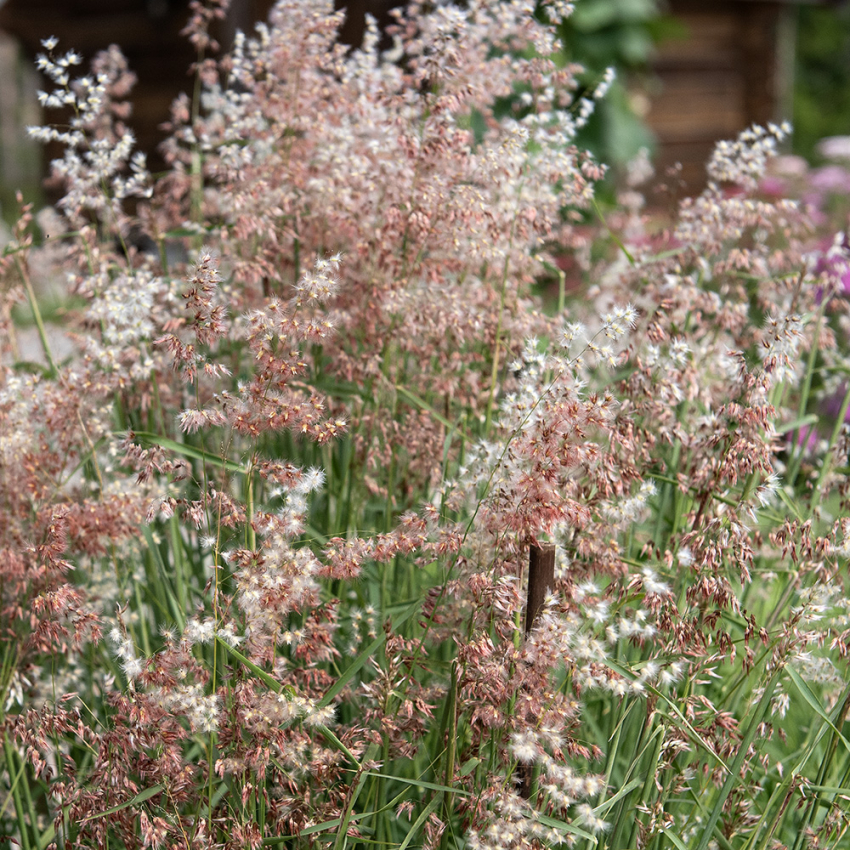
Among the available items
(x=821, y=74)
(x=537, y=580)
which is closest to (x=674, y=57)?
(x=537, y=580)

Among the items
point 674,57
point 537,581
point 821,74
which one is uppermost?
point 674,57

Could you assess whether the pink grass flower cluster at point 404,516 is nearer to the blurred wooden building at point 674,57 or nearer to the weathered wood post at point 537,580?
the weathered wood post at point 537,580

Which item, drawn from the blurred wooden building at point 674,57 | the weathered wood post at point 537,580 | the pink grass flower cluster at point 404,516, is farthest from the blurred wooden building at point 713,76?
the weathered wood post at point 537,580

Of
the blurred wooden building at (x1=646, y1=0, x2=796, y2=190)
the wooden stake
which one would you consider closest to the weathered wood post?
the wooden stake

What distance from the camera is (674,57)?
12.1 metres

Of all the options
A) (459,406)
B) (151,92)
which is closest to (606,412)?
(459,406)

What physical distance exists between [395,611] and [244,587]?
22.8 inches

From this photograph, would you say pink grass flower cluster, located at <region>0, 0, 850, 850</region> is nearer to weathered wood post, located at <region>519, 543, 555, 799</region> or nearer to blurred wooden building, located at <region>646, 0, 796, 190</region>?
weathered wood post, located at <region>519, 543, 555, 799</region>

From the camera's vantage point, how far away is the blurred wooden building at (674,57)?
1168 cm

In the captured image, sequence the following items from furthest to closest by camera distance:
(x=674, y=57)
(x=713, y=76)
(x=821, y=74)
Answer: (x=821, y=74)
(x=713, y=76)
(x=674, y=57)

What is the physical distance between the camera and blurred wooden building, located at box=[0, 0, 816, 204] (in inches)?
460

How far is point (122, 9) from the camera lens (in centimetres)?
1187

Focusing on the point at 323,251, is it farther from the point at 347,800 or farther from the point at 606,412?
the point at 347,800

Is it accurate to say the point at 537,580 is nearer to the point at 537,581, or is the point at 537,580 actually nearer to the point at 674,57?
the point at 537,581
